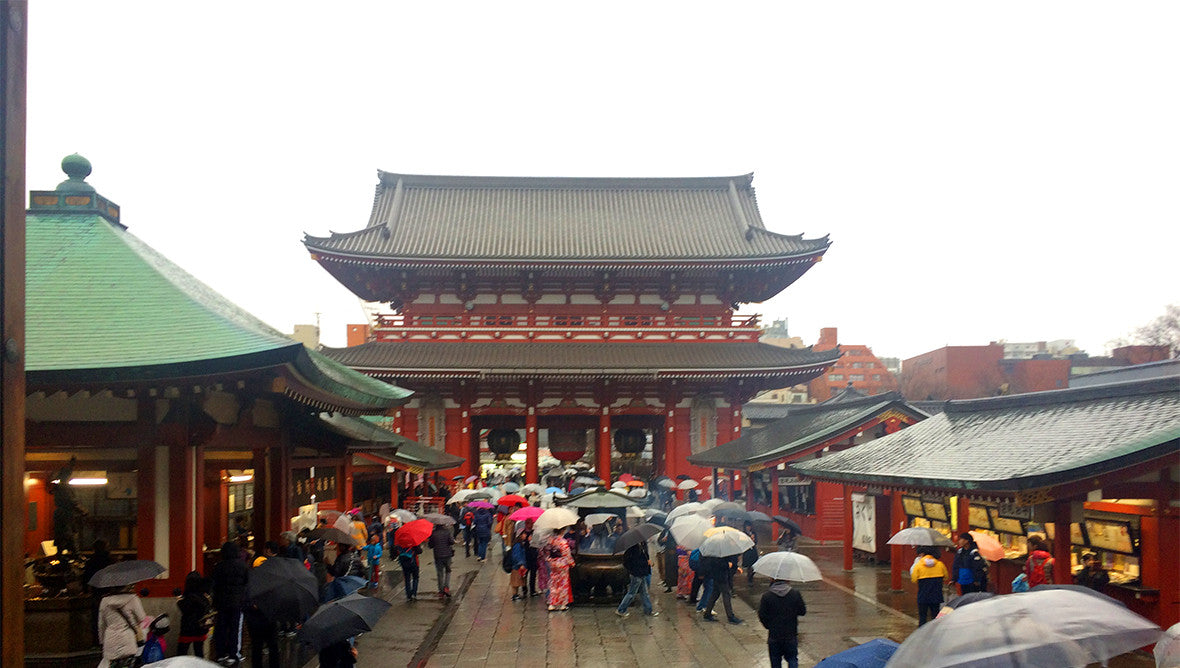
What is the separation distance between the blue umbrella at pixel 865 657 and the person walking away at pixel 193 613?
763 cm

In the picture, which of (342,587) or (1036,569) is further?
(1036,569)

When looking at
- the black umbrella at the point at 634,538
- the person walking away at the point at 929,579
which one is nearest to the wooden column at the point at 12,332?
the person walking away at the point at 929,579

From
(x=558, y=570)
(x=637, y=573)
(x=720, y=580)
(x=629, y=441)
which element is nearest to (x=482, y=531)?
(x=558, y=570)

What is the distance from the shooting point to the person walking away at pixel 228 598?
10.6 metres

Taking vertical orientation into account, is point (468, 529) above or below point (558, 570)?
below

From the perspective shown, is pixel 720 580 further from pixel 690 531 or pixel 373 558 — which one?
pixel 373 558

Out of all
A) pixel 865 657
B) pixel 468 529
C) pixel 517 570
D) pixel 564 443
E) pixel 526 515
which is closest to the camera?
pixel 865 657

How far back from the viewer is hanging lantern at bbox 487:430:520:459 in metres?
34.5

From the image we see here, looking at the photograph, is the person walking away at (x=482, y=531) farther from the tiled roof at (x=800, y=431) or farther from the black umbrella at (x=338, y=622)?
the black umbrella at (x=338, y=622)

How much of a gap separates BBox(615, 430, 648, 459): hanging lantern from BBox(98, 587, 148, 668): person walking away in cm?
2617

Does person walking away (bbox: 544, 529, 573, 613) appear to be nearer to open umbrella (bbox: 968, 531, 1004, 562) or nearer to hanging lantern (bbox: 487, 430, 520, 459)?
open umbrella (bbox: 968, 531, 1004, 562)

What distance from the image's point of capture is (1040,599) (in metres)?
6.09

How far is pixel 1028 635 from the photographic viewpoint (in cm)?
565

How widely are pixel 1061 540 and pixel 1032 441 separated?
76.1 inches
